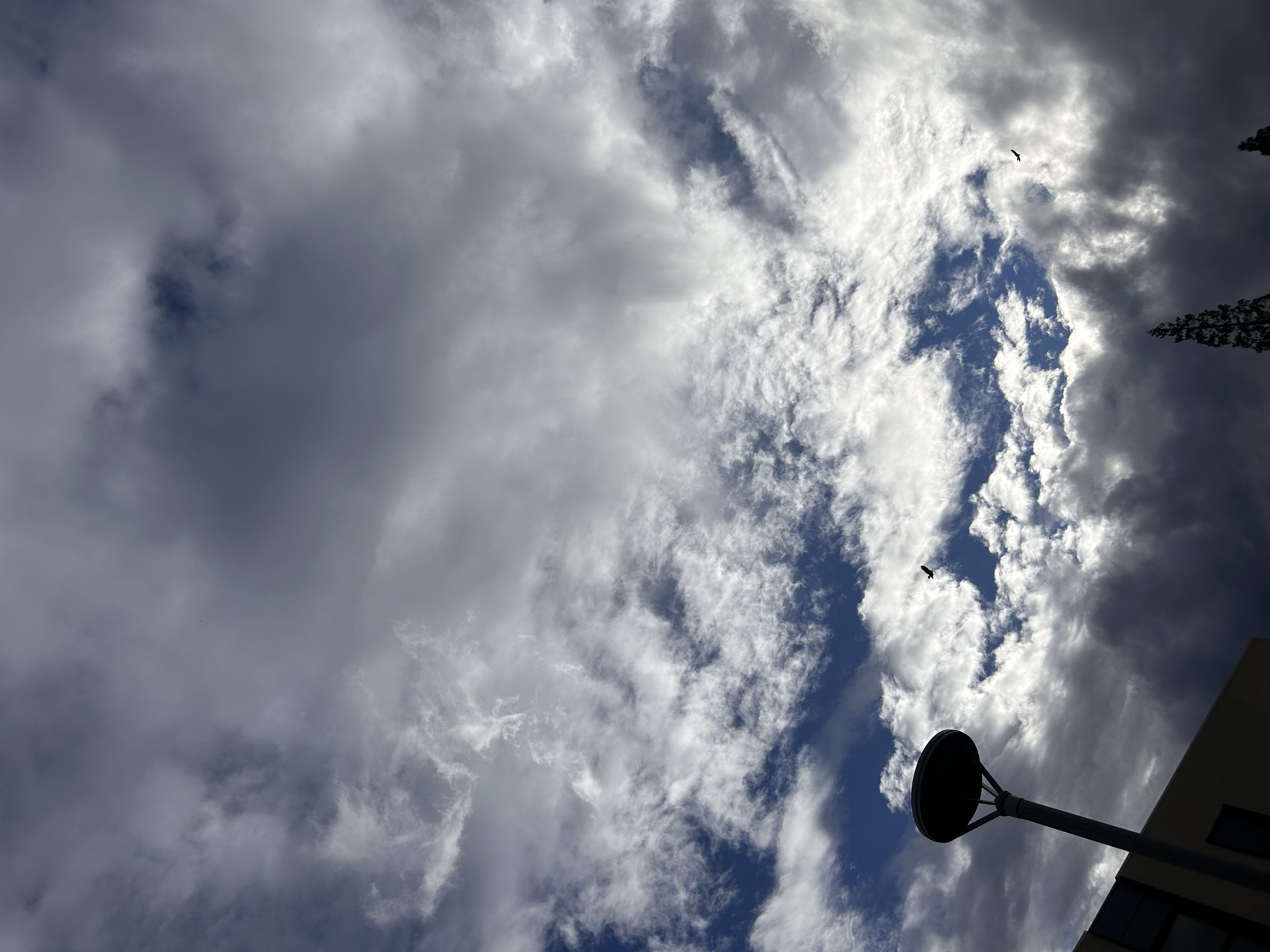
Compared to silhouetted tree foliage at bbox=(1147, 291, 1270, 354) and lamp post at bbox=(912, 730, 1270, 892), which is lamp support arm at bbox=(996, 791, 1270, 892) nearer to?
lamp post at bbox=(912, 730, 1270, 892)

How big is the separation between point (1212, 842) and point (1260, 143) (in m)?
28.2

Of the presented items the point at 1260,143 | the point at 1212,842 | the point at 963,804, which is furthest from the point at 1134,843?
the point at 1260,143

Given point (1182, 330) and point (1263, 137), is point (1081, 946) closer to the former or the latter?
point (1182, 330)

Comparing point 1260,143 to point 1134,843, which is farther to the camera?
point 1260,143

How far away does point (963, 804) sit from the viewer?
24.9 metres

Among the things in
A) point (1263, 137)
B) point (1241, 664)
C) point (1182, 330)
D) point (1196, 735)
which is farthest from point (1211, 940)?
point (1263, 137)

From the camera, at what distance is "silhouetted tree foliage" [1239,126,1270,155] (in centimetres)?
2747

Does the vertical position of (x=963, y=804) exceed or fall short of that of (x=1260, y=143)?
it falls short

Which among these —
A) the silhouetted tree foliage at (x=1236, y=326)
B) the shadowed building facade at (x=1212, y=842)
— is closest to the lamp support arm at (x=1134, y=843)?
the shadowed building facade at (x=1212, y=842)

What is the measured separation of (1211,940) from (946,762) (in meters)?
11.3

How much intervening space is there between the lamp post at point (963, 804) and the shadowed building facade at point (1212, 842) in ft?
10.0

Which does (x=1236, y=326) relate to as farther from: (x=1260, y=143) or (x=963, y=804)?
(x=963, y=804)

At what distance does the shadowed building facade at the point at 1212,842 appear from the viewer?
24219 mm

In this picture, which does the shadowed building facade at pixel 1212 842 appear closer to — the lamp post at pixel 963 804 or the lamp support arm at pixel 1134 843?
the lamp post at pixel 963 804
